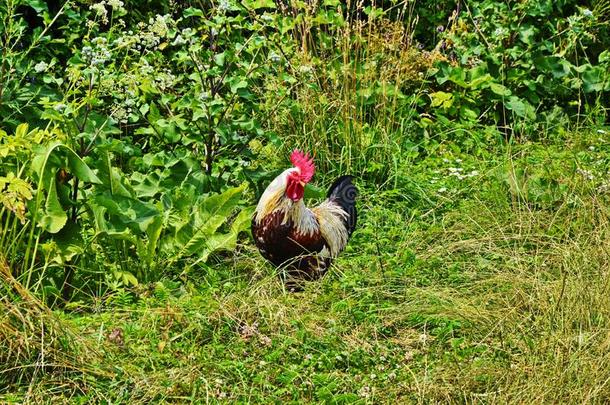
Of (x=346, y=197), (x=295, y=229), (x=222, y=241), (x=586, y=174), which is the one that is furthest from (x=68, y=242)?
(x=586, y=174)

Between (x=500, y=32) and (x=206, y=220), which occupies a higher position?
(x=500, y=32)

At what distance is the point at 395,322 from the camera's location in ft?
15.0

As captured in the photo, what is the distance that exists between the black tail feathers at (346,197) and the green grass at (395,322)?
180mm

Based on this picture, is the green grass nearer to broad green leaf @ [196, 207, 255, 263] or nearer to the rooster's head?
broad green leaf @ [196, 207, 255, 263]

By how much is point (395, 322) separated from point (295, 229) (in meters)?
0.66

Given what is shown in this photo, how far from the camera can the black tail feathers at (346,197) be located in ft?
17.4

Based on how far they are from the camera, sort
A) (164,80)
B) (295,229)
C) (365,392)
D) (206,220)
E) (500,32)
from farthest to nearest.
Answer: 1. (500,32)
2. (164,80)
3. (206,220)
4. (295,229)
5. (365,392)

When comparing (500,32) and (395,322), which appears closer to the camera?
(395,322)

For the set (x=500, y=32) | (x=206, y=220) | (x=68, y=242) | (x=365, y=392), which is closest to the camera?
(x=365, y=392)

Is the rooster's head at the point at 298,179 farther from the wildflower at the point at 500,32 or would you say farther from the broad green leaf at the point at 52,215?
the wildflower at the point at 500,32

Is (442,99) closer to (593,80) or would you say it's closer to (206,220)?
(593,80)

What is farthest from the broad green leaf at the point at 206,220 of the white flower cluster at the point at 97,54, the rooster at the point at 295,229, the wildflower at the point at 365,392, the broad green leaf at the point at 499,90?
the broad green leaf at the point at 499,90

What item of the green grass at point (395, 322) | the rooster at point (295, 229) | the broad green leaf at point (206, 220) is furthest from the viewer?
the broad green leaf at point (206, 220)

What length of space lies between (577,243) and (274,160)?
197 cm
